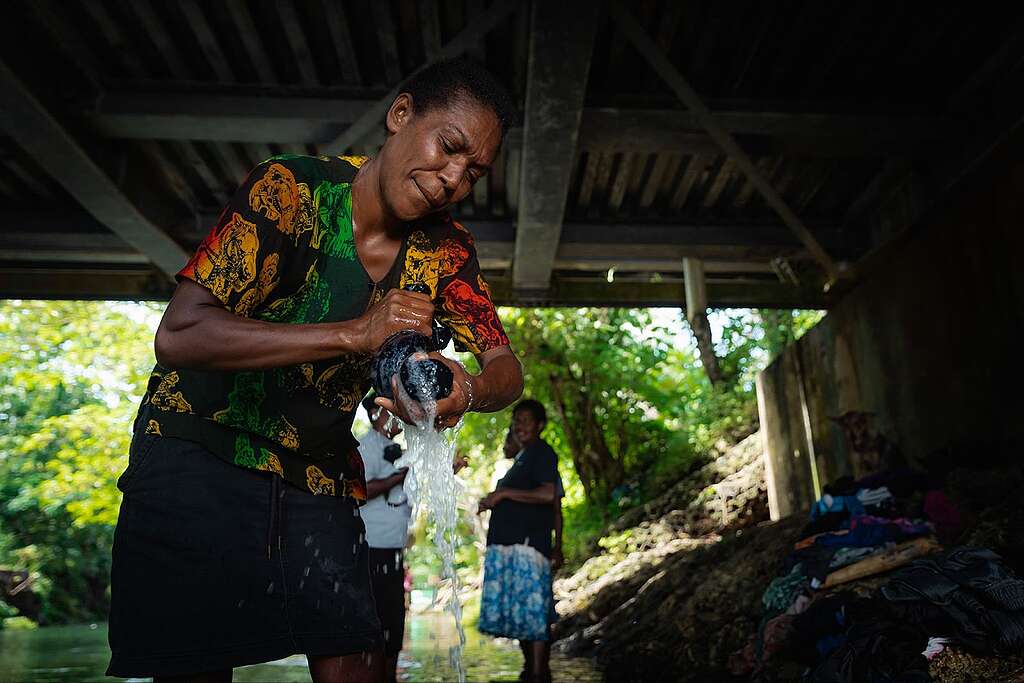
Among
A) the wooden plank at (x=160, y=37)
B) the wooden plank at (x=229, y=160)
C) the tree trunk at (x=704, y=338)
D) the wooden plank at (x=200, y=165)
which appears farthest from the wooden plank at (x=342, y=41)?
the tree trunk at (x=704, y=338)

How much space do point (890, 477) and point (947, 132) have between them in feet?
7.39

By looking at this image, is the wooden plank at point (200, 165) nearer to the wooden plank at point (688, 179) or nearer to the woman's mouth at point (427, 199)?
the wooden plank at point (688, 179)

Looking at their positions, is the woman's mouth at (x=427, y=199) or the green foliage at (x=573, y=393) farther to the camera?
the green foliage at (x=573, y=393)

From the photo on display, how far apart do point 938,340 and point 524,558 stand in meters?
3.21

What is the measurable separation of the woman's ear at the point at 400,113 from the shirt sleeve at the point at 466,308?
32 cm

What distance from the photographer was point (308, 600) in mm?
1781

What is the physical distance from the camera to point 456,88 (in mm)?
1854

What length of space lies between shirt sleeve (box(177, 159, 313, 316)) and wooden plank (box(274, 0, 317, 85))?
106 inches

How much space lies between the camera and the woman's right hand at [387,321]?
155 centimetres

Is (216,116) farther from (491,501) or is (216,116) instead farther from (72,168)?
(491,501)

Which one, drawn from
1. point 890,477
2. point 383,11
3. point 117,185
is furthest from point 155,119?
point 890,477

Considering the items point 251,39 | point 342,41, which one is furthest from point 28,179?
point 342,41

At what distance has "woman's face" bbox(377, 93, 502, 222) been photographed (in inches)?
71.4

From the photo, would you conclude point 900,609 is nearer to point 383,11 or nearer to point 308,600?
point 308,600
